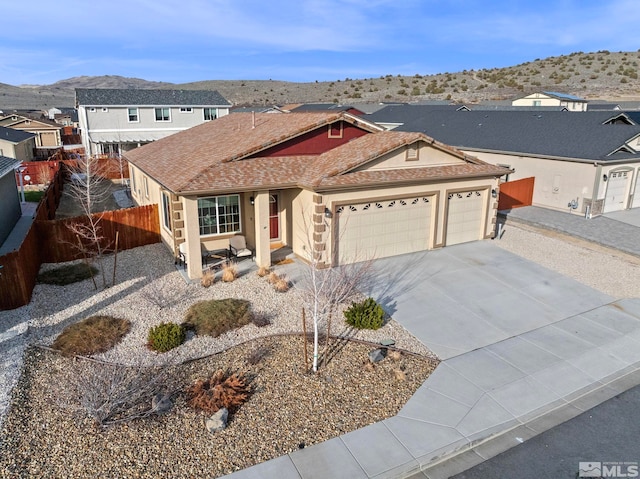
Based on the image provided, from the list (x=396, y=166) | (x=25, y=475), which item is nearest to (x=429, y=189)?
(x=396, y=166)

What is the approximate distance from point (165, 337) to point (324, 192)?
22.8 feet

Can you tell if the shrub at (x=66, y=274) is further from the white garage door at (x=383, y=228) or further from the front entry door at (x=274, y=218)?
the white garage door at (x=383, y=228)

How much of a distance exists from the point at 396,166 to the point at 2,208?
1485 centimetres

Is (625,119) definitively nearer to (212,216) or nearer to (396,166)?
(396,166)

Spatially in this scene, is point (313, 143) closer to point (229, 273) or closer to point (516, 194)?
point (229, 273)

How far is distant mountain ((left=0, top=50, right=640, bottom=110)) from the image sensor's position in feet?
213

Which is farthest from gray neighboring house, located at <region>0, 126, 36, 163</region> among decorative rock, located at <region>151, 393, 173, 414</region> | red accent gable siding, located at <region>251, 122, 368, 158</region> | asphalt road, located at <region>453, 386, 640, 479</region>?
asphalt road, located at <region>453, 386, 640, 479</region>

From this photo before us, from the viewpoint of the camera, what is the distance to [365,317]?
11.9m

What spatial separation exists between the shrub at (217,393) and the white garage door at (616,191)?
69.4 feet

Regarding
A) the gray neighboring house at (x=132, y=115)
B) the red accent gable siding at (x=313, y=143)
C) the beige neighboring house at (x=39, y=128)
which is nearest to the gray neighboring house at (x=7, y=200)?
the red accent gable siding at (x=313, y=143)

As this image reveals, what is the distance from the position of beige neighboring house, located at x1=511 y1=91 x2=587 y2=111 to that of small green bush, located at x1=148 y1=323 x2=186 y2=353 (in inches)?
1636

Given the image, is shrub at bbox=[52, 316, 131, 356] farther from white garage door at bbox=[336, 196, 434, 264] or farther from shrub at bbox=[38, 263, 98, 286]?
white garage door at bbox=[336, 196, 434, 264]

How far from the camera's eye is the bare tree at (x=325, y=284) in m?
10.2

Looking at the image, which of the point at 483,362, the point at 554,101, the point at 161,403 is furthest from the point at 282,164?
the point at 554,101
